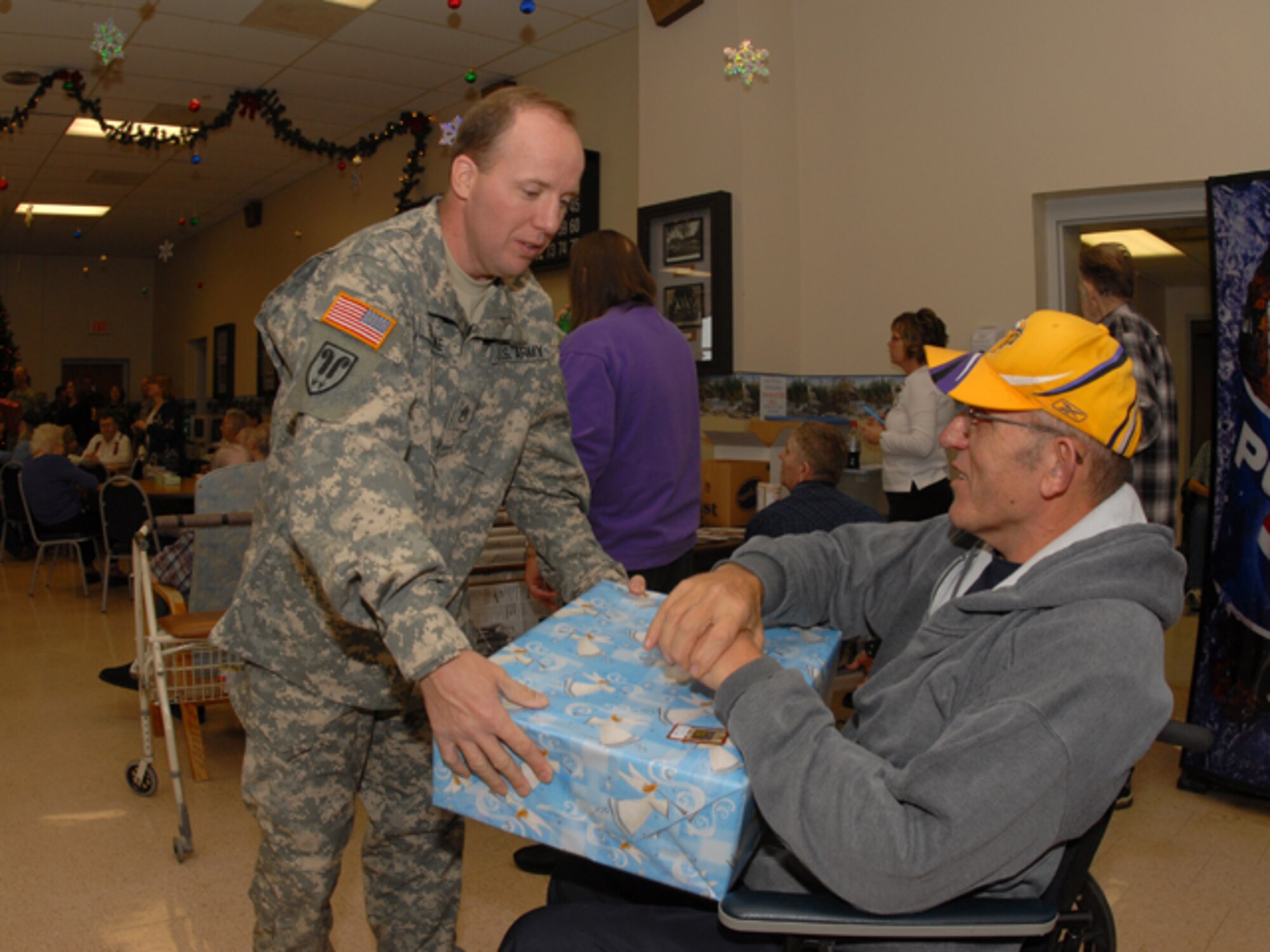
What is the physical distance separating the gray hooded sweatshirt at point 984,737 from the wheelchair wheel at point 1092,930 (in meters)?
0.13

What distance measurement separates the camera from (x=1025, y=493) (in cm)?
129

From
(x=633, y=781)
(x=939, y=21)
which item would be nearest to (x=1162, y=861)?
(x=633, y=781)

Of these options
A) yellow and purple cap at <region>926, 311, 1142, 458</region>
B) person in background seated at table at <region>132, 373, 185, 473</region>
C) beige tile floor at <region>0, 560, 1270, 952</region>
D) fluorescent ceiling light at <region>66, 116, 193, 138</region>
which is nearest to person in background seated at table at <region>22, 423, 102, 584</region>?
person in background seated at table at <region>132, 373, 185, 473</region>

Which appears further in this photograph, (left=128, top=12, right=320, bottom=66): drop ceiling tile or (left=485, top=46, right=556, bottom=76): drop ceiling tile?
(left=485, top=46, right=556, bottom=76): drop ceiling tile

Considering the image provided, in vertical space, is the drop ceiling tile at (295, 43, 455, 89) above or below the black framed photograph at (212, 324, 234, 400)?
above

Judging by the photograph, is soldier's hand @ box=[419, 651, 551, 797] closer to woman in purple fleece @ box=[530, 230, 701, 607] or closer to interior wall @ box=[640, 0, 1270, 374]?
woman in purple fleece @ box=[530, 230, 701, 607]

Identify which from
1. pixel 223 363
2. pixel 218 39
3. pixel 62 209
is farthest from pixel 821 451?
pixel 62 209

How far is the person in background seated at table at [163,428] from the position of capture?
26.5 feet

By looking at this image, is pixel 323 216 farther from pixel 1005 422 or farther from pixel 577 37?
pixel 1005 422

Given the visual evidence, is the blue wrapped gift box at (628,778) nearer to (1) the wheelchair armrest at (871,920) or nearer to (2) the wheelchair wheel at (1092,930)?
(1) the wheelchair armrest at (871,920)

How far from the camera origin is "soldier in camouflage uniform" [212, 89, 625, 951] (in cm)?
126

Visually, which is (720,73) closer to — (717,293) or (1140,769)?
(717,293)

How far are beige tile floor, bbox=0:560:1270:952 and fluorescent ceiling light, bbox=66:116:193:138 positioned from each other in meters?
5.99

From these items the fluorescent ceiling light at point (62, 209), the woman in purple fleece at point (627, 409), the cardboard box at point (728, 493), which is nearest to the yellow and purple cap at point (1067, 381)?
the woman in purple fleece at point (627, 409)
